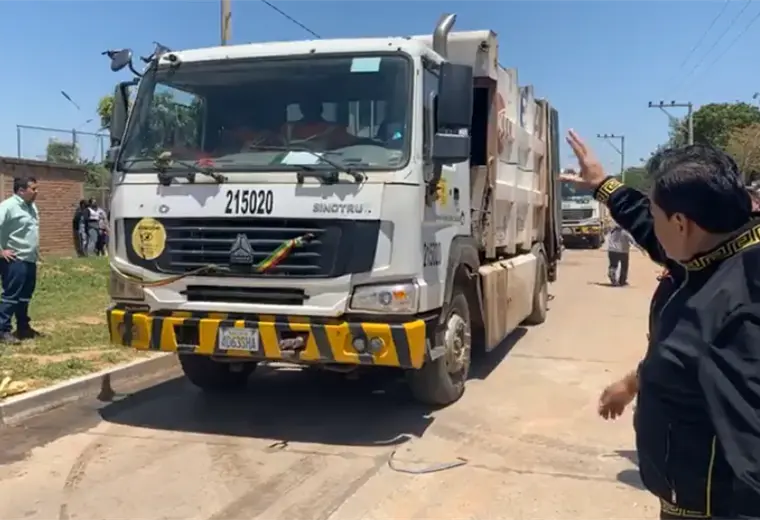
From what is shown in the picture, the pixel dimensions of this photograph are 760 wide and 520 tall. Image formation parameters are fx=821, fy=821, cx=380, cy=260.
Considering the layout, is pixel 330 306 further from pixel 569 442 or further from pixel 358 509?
pixel 569 442

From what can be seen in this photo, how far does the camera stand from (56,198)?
21.6 m

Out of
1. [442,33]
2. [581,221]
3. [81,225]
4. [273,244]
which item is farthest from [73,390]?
[581,221]

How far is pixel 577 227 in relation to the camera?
110ft

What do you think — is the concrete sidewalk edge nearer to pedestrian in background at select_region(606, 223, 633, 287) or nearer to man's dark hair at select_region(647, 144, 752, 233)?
man's dark hair at select_region(647, 144, 752, 233)

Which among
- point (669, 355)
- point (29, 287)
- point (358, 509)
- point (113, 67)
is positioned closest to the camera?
point (669, 355)

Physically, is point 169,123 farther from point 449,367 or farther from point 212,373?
point 449,367

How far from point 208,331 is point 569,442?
270 cm

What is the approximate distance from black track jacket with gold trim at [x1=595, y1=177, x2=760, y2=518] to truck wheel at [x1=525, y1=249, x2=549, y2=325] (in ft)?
28.1

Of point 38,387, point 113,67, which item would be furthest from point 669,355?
point 38,387

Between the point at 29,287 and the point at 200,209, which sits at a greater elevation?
the point at 200,209

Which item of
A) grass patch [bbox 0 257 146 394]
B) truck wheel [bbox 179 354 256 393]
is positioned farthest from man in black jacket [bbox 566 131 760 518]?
grass patch [bbox 0 257 146 394]

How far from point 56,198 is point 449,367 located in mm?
17783

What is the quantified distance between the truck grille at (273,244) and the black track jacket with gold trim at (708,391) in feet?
11.2

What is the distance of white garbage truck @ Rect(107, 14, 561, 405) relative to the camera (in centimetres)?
552
